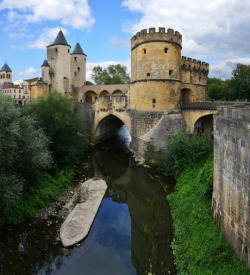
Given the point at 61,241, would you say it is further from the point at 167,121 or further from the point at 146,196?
the point at 167,121

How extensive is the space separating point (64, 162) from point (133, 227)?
7.89 metres

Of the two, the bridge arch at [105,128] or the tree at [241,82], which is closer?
the bridge arch at [105,128]

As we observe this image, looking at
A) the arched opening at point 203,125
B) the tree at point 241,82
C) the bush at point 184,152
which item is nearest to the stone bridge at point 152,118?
the arched opening at point 203,125

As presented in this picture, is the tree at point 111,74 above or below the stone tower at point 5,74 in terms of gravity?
below

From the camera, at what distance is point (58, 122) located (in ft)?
50.8

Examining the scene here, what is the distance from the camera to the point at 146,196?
12648 mm

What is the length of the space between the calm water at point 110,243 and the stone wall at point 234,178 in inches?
89.4

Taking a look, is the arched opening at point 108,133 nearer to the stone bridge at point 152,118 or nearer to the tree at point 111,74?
the stone bridge at point 152,118

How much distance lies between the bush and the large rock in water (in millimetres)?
4279

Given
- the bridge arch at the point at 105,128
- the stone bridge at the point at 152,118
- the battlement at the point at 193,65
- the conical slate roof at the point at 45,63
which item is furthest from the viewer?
the conical slate roof at the point at 45,63

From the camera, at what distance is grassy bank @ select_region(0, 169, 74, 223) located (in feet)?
31.9

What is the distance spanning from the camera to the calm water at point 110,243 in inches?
297

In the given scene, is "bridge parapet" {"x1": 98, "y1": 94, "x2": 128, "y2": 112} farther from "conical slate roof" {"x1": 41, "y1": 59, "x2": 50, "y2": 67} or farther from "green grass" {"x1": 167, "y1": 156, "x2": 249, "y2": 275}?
"green grass" {"x1": 167, "y1": 156, "x2": 249, "y2": 275}

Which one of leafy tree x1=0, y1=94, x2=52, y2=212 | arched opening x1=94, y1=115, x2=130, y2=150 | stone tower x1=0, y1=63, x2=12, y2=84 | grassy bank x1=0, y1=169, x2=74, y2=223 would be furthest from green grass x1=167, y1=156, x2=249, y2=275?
stone tower x1=0, y1=63, x2=12, y2=84
